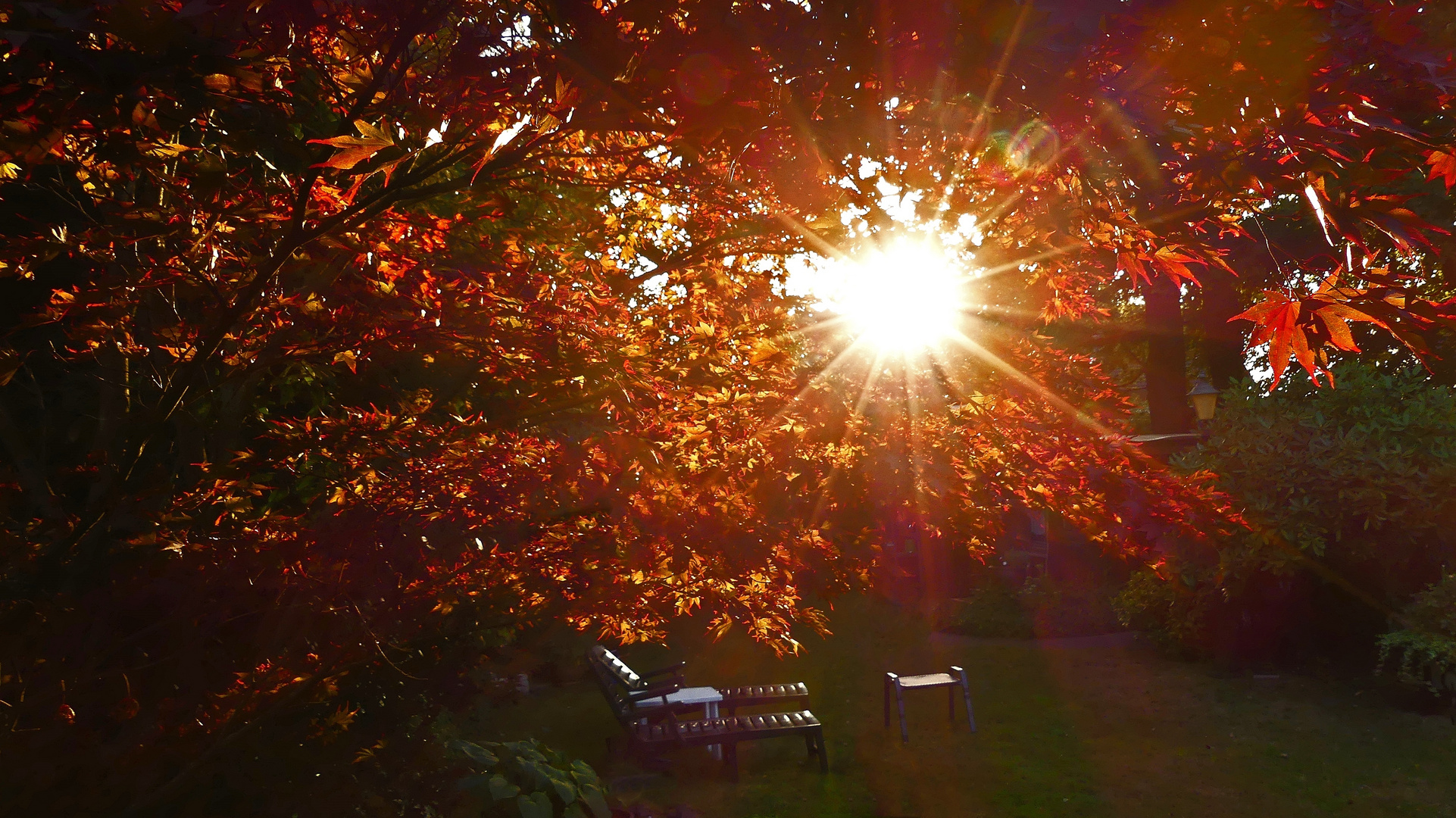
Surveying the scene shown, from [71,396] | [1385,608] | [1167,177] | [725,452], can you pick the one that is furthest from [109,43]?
[1385,608]

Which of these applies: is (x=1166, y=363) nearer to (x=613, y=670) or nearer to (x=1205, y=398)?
(x=1205, y=398)

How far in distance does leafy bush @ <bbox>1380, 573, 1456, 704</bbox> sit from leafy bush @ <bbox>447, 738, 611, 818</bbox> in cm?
920

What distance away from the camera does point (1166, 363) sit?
770 inches

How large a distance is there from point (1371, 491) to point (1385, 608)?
5.35ft

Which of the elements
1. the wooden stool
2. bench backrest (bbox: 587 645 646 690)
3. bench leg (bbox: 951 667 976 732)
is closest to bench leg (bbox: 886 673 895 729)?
the wooden stool

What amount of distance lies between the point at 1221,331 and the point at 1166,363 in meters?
1.31

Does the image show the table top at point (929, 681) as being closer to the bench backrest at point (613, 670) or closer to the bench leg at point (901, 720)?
the bench leg at point (901, 720)

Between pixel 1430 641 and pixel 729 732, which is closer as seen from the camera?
pixel 729 732

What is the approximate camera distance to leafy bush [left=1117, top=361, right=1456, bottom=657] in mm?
10914

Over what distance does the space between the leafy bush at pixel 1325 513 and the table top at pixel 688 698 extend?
19.2 ft

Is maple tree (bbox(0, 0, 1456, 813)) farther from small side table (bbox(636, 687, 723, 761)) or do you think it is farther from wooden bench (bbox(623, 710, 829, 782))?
small side table (bbox(636, 687, 723, 761))

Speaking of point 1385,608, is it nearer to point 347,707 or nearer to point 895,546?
point 895,546

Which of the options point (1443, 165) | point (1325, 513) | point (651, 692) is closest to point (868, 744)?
point (651, 692)

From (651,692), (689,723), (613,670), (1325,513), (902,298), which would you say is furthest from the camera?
(1325,513)
